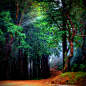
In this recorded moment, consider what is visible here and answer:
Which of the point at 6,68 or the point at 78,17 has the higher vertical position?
the point at 78,17

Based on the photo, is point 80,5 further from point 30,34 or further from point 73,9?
point 30,34

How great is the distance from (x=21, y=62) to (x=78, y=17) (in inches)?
209

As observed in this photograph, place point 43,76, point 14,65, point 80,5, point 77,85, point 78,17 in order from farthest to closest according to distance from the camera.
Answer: point 43,76 < point 14,65 < point 78,17 < point 80,5 < point 77,85

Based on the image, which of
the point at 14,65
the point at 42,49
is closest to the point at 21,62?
the point at 14,65

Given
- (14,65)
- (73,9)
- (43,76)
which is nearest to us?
(73,9)

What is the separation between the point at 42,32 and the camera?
21.7 feet

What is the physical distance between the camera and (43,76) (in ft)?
30.6

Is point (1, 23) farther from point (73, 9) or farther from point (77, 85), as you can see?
point (77, 85)

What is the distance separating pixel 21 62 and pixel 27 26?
2.99 meters

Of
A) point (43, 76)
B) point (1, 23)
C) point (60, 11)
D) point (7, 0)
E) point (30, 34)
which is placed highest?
point (7, 0)

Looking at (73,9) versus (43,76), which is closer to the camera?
(73,9)

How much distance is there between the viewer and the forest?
214 inches

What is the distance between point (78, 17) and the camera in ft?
19.7

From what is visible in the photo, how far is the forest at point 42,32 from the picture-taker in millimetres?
5438
